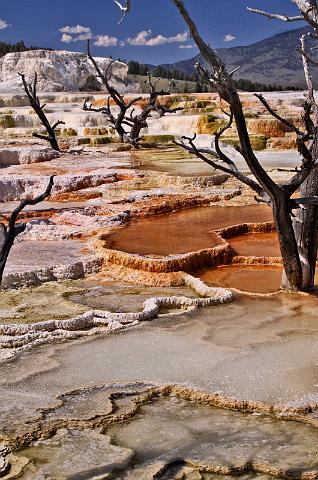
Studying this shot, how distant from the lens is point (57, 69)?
167 ft

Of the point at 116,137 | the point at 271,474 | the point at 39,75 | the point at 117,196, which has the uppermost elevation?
the point at 39,75

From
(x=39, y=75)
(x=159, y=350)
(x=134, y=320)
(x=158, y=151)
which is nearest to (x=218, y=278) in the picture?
(x=134, y=320)

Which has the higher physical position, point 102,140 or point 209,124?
point 209,124

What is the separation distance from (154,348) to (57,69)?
48.7m

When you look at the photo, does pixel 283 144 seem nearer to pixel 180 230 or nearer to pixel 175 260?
pixel 180 230

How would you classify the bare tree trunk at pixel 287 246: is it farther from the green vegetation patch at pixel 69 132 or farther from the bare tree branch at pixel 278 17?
the green vegetation patch at pixel 69 132

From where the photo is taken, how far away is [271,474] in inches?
126

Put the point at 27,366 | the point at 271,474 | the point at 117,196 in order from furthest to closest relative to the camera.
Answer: the point at 117,196
the point at 27,366
the point at 271,474

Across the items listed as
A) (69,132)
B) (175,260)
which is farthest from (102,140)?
(175,260)

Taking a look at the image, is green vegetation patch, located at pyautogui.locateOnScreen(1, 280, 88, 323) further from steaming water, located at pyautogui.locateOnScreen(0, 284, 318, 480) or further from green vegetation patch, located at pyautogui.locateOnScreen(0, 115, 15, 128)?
green vegetation patch, located at pyautogui.locateOnScreen(0, 115, 15, 128)

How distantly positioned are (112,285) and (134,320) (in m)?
1.36

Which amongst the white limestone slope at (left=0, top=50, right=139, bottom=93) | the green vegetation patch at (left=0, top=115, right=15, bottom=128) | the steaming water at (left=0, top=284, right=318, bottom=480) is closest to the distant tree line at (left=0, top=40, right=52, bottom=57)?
the white limestone slope at (left=0, top=50, right=139, bottom=93)

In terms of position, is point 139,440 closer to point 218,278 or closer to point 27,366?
point 27,366

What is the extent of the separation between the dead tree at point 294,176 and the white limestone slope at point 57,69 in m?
44.1
